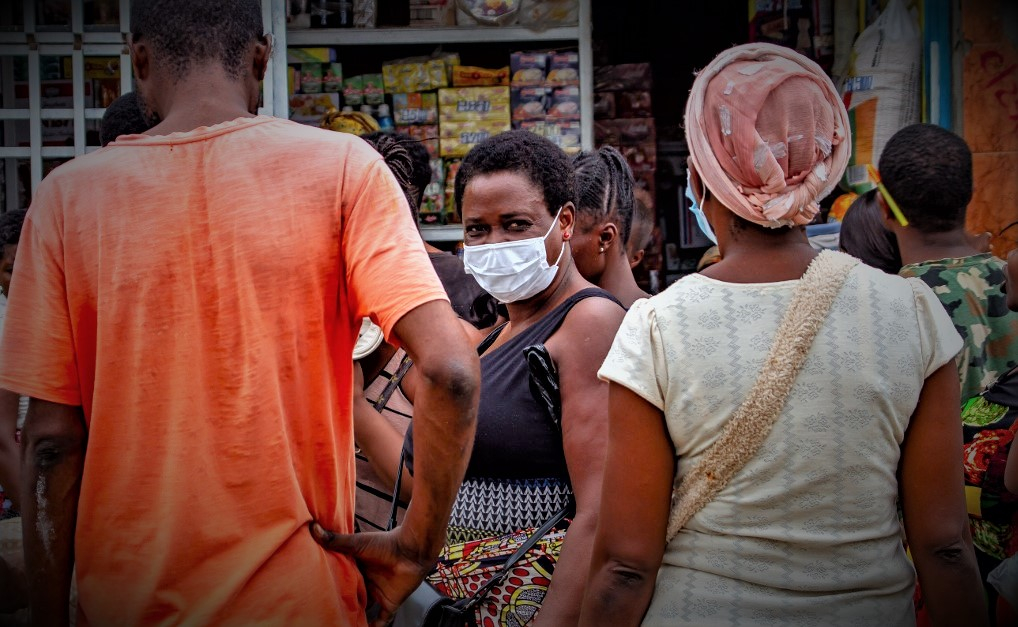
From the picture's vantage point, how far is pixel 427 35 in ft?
16.4

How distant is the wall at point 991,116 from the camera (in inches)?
174

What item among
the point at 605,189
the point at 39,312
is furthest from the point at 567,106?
the point at 39,312

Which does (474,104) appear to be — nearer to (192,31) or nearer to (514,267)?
(514,267)

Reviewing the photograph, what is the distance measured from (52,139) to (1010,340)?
4.42m

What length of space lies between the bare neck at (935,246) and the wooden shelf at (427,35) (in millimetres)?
2383

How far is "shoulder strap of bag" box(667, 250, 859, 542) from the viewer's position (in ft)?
5.29

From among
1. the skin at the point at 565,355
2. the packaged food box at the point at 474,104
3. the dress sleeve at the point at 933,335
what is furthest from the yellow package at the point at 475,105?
the dress sleeve at the point at 933,335

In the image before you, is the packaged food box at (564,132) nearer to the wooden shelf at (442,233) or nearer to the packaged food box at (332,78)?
the wooden shelf at (442,233)

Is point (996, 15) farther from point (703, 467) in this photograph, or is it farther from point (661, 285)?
point (703, 467)

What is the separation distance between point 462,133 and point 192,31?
3.37 metres

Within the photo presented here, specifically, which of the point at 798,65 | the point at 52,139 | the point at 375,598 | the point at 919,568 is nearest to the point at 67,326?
the point at 375,598

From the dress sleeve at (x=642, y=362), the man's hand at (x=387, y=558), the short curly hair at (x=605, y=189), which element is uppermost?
the short curly hair at (x=605, y=189)

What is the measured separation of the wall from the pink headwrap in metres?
3.18

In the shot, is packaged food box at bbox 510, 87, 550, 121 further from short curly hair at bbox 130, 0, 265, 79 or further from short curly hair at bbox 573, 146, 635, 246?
short curly hair at bbox 130, 0, 265, 79
